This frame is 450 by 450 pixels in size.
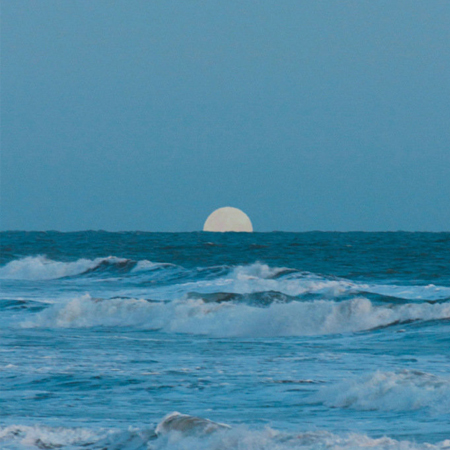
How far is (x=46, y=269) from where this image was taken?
30438 mm

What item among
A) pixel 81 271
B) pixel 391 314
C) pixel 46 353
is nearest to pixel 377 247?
pixel 81 271

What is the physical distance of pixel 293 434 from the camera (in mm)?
5816

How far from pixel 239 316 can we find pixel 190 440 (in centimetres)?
901

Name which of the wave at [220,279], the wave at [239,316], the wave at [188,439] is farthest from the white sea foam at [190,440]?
the wave at [220,279]

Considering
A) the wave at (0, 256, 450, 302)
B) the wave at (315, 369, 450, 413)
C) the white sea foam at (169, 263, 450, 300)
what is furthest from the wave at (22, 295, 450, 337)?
the wave at (315, 369, 450, 413)

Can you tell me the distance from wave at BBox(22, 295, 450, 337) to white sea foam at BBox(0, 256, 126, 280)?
45.4 ft

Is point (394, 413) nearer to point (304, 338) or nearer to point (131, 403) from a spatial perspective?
point (131, 403)

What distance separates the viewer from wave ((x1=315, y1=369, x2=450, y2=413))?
711cm

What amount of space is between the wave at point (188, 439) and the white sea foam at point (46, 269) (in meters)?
23.6

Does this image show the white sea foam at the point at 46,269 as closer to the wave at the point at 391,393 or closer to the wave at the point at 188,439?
the wave at the point at 391,393

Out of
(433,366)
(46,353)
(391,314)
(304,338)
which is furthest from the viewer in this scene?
(391,314)

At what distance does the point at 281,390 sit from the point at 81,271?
75.9ft

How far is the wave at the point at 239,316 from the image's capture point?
1390 centimetres

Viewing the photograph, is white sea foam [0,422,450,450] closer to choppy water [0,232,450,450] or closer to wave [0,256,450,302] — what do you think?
choppy water [0,232,450,450]
